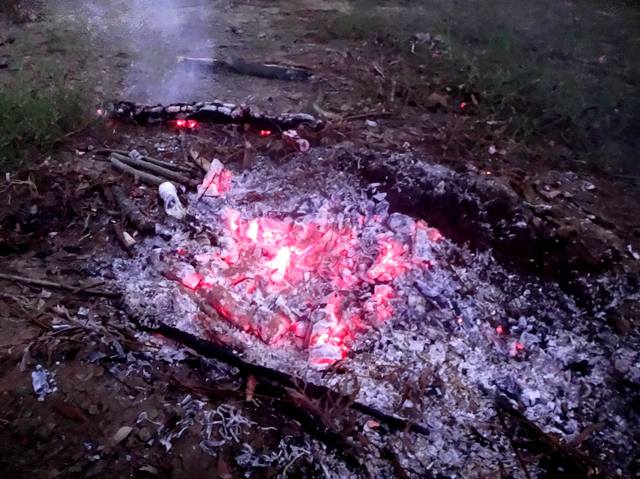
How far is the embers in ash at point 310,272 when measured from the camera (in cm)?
350

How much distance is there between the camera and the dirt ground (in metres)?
2.79

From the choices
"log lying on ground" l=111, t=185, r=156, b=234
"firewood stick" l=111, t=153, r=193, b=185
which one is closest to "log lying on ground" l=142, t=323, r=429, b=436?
"log lying on ground" l=111, t=185, r=156, b=234

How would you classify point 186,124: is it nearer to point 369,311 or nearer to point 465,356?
point 369,311

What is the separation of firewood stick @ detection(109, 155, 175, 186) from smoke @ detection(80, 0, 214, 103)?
1218 mm

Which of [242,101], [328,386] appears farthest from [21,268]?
[242,101]

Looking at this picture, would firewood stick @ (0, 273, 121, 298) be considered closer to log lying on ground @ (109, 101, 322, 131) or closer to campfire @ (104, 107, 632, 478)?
campfire @ (104, 107, 632, 478)

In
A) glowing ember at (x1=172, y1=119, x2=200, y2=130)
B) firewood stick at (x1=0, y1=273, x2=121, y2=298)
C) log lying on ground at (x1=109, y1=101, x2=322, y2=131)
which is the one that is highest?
log lying on ground at (x1=109, y1=101, x2=322, y2=131)

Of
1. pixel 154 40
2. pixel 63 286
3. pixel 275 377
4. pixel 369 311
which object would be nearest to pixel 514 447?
pixel 369 311

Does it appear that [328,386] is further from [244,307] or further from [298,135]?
[298,135]

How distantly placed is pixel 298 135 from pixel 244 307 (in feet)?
6.86

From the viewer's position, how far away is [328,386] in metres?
3.17

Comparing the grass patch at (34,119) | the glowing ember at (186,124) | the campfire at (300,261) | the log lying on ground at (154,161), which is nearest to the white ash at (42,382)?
the campfire at (300,261)

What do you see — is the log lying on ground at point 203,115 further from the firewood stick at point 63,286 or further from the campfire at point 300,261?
the firewood stick at point 63,286

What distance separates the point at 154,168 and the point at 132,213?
0.65m
